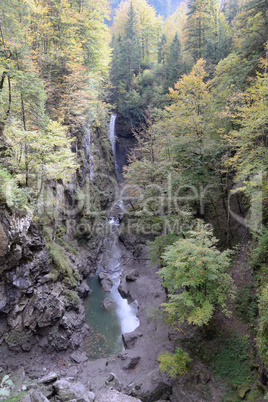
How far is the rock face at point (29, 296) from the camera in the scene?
9.90 meters

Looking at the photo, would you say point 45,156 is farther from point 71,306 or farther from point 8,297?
point 71,306

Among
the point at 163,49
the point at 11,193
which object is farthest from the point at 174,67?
the point at 11,193

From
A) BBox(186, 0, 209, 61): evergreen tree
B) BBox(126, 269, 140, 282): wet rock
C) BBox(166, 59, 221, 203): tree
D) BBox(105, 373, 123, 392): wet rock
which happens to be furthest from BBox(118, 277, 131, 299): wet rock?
BBox(186, 0, 209, 61): evergreen tree

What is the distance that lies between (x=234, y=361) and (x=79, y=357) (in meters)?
7.57

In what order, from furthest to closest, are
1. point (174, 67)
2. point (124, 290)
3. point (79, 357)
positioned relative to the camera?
point (174, 67), point (124, 290), point (79, 357)

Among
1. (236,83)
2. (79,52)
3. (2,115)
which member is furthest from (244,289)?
(79,52)

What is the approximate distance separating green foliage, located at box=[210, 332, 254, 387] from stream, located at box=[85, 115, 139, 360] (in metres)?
5.77

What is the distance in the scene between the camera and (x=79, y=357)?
11.8m

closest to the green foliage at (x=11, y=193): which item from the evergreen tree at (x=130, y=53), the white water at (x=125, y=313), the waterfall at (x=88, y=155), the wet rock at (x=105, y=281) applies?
the white water at (x=125, y=313)

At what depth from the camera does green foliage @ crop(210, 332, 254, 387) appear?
867cm

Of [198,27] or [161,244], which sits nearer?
[161,244]

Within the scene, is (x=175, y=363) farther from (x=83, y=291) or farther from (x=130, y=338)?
(x=83, y=291)

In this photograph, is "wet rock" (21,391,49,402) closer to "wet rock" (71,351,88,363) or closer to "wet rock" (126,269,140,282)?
"wet rock" (71,351,88,363)

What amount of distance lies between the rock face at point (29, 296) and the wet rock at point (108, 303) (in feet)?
9.51
